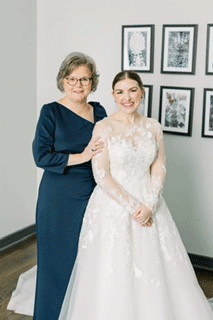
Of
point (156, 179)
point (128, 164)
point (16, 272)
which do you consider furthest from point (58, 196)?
point (16, 272)

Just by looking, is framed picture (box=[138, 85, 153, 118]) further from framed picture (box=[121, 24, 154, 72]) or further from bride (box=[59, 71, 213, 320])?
bride (box=[59, 71, 213, 320])

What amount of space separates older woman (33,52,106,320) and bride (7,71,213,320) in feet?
0.36

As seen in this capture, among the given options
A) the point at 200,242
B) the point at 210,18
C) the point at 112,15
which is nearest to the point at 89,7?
the point at 112,15

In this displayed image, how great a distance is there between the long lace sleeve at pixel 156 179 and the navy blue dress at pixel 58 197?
34 centimetres

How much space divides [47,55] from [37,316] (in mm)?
2392

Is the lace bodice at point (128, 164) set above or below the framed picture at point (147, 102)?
below

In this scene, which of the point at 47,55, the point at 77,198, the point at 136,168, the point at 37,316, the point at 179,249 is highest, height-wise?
the point at 47,55

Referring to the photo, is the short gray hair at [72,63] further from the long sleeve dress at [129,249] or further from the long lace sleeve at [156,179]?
the long lace sleeve at [156,179]

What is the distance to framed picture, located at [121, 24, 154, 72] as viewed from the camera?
3949mm

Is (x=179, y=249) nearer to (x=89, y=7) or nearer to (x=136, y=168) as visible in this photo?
(x=136, y=168)

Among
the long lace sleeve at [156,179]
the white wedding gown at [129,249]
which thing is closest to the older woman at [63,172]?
the white wedding gown at [129,249]

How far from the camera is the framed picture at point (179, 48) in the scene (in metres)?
3.78

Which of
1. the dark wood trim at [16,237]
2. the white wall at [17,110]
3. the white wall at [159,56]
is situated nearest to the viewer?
the white wall at [159,56]

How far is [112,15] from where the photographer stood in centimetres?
411
